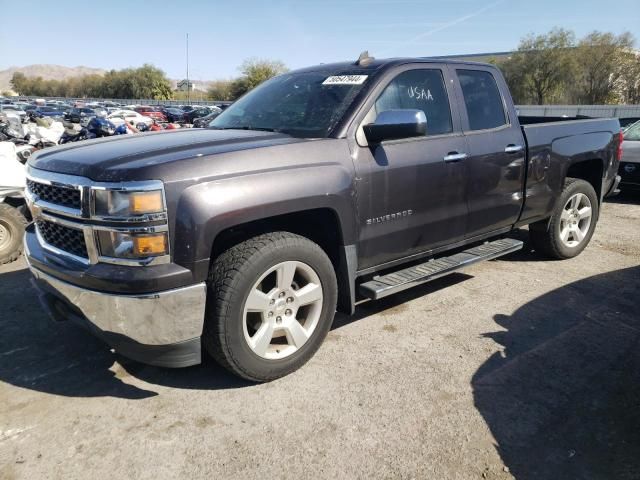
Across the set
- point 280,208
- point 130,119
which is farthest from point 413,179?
point 130,119

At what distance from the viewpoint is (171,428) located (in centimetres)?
257

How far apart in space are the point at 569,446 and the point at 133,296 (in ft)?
7.46

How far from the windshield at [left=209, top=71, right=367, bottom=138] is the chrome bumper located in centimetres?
133

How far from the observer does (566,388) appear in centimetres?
291

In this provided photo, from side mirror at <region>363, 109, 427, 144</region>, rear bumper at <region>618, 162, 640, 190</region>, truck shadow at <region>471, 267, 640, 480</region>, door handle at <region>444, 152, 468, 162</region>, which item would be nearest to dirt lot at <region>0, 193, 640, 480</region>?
truck shadow at <region>471, 267, 640, 480</region>

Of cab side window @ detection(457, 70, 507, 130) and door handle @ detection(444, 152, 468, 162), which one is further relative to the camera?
cab side window @ detection(457, 70, 507, 130)

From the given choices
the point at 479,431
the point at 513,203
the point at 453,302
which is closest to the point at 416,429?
the point at 479,431

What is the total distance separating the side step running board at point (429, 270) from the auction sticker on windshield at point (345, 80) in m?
1.40

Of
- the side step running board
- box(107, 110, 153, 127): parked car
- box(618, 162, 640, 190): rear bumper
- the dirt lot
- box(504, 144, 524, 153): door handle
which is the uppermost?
box(504, 144, 524, 153): door handle

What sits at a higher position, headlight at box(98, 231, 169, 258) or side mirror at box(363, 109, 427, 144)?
side mirror at box(363, 109, 427, 144)

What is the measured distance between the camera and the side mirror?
119 inches

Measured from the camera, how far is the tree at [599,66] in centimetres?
4306

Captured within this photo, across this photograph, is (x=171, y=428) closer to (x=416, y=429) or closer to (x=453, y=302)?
(x=416, y=429)

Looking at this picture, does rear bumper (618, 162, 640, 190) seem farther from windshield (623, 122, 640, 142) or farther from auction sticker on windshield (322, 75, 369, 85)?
auction sticker on windshield (322, 75, 369, 85)
